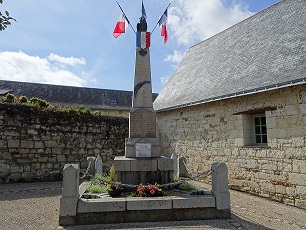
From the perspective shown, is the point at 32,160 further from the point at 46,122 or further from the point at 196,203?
the point at 196,203

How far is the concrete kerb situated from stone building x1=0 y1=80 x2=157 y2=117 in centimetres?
1824

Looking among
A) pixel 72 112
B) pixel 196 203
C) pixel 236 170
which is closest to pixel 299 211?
pixel 236 170

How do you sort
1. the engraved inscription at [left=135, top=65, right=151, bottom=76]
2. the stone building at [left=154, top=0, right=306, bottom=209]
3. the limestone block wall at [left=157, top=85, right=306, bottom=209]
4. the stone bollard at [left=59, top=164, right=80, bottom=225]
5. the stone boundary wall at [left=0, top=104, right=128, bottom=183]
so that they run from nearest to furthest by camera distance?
1. the stone bollard at [left=59, top=164, right=80, bottom=225]
2. the limestone block wall at [left=157, top=85, right=306, bottom=209]
3. the stone building at [left=154, top=0, right=306, bottom=209]
4. the engraved inscription at [left=135, top=65, right=151, bottom=76]
5. the stone boundary wall at [left=0, top=104, right=128, bottom=183]

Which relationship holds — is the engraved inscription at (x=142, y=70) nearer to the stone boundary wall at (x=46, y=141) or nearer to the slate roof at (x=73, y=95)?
the stone boundary wall at (x=46, y=141)

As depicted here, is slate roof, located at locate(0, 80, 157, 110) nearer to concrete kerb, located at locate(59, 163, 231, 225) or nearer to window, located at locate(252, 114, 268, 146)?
window, located at locate(252, 114, 268, 146)

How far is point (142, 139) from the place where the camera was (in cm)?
543

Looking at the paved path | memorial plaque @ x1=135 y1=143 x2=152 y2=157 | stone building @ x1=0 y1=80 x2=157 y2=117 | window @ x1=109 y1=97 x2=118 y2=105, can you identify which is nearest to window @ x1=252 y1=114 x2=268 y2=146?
the paved path

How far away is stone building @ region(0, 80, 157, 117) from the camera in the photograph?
21688 millimetres

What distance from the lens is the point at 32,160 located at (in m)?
8.34

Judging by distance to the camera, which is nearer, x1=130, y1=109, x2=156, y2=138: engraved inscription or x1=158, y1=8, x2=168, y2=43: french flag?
x1=130, y1=109, x2=156, y2=138: engraved inscription

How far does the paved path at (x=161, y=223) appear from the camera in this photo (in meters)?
3.87

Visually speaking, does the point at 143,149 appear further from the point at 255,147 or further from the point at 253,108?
the point at 253,108

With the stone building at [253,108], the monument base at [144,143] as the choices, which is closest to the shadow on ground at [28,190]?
the monument base at [144,143]

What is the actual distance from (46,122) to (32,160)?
4.79ft
